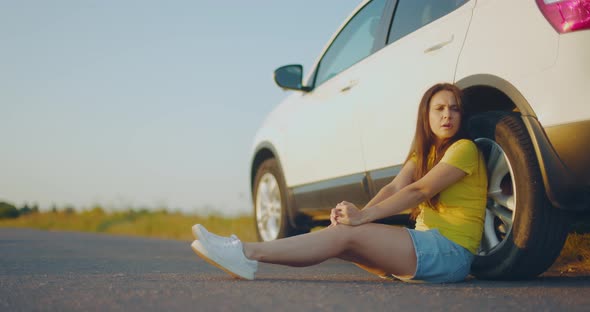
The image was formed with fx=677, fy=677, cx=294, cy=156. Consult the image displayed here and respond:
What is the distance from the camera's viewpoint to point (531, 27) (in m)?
2.87

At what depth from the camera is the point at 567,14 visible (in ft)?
8.96

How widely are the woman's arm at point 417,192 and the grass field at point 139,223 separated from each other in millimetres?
5754

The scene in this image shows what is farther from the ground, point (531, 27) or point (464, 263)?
point (531, 27)

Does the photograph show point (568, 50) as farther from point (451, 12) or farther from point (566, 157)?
point (451, 12)

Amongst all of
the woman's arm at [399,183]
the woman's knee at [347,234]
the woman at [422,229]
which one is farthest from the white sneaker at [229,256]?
the woman's arm at [399,183]

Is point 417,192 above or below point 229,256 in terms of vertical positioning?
above

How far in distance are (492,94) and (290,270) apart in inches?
62.0

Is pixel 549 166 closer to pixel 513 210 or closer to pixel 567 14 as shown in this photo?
pixel 513 210

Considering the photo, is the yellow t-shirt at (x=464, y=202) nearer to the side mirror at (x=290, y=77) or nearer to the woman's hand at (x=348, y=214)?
the woman's hand at (x=348, y=214)

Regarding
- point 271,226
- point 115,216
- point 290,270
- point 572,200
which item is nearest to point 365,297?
point 572,200

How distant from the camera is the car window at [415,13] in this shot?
11.7 feet

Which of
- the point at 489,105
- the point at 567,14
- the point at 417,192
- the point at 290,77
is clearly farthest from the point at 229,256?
the point at 290,77

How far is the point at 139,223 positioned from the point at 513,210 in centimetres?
1047

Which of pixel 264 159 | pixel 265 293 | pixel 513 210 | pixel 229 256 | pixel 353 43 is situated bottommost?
pixel 265 293
